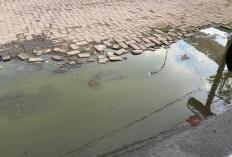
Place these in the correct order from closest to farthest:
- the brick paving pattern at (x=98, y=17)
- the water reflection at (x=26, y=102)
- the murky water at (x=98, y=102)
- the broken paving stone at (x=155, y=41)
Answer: the murky water at (x=98, y=102), the water reflection at (x=26, y=102), the broken paving stone at (x=155, y=41), the brick paving pattern at (x=98, y=17)

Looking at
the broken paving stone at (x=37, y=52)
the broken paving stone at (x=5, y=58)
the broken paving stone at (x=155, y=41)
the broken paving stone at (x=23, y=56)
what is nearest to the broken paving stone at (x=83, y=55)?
the broken paving stone at (x=37, y=52)

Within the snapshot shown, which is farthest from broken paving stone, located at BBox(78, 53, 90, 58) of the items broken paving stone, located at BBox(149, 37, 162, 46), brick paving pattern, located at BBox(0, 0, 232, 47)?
broken paving stone, located at BBox(149, 37, 162, 46)

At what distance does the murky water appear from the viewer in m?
3.59

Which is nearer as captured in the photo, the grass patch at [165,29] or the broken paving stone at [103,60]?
the broken paving stone at [103,60]

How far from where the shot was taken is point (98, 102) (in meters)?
4.37

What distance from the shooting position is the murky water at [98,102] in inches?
141

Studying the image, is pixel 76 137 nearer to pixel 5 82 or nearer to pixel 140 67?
pixel 5 82

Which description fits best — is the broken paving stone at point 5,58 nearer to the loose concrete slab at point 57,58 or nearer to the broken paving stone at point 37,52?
the broken paving stone at point 37,52

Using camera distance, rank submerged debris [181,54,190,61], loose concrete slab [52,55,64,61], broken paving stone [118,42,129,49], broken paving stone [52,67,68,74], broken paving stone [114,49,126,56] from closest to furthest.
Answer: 1. broken paving stone [52,67,68,74]
2. loose concrete slab [52,55,64,61]
3. broken paving stone [114,49,126,56]
4. submerged debris [181,54,190,61]
5. broken paving stone [118,42,129,49]

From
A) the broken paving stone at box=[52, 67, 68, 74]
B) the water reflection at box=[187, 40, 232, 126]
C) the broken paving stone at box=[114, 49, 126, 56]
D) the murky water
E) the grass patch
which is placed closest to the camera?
the murky water

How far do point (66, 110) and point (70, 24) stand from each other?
3617 millimetres

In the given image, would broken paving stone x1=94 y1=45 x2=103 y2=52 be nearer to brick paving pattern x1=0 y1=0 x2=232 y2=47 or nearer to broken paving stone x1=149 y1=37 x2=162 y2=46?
brick paving pattern x1=0 y1=0 x2=232 y2=47

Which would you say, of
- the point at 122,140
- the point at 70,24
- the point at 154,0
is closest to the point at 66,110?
the point at 122,140

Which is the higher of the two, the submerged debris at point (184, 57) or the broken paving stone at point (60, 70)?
the broken paving stone at point (60, 70)
